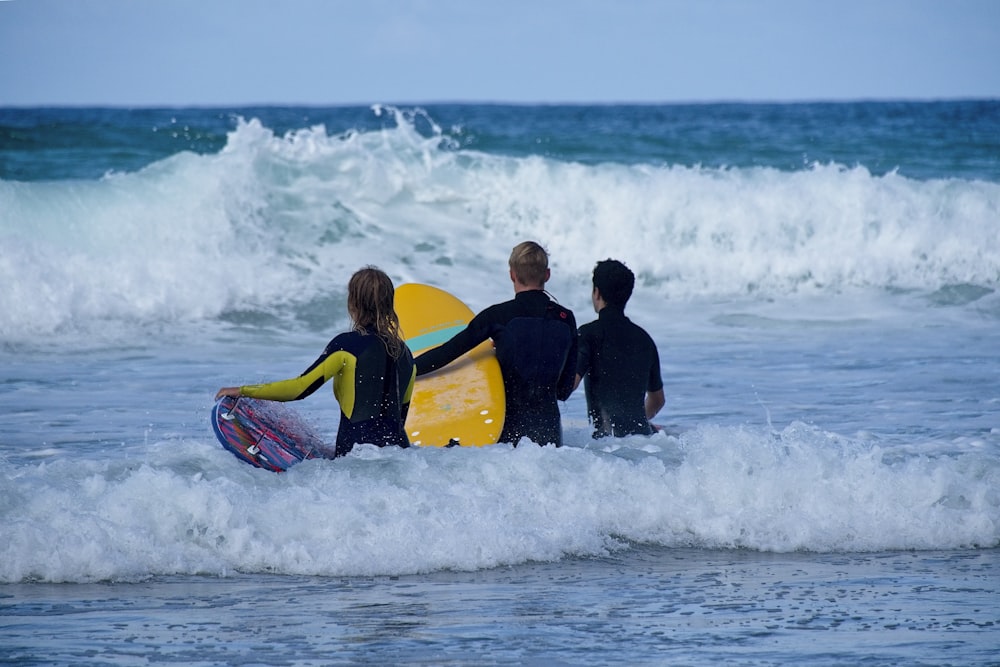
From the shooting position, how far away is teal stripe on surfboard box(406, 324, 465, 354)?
588cm

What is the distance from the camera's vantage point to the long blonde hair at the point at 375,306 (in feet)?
16.0

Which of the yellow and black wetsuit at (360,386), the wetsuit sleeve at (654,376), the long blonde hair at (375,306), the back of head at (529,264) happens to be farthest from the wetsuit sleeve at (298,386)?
the wetsuit sleeve at (654,376)

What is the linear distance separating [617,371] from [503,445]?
686mm

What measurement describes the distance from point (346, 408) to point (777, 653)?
2.03m

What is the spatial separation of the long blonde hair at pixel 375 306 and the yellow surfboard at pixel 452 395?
0.61m

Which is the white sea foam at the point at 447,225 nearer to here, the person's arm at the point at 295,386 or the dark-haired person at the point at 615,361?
the dark-haired person at the point at 615,361

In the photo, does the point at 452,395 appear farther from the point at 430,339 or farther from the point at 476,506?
the point at 476,506

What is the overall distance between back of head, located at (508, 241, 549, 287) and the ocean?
2.41 feet

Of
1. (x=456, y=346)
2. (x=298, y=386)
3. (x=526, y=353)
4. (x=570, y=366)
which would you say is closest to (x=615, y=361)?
(x=570, y=366)

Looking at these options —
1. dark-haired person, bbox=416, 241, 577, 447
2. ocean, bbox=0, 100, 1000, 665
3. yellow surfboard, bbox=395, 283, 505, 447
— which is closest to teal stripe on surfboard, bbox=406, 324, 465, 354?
yellow surfboard, bbox=395, 283, 505, 447

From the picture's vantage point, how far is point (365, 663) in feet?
A: 11.6

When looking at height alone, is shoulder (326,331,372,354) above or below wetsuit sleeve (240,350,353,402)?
above

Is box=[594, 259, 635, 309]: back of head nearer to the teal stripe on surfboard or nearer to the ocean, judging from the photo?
the ocean

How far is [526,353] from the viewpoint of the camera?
5379 mm
